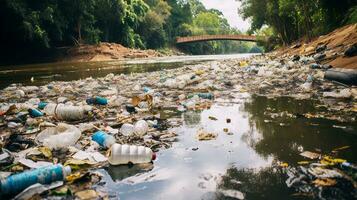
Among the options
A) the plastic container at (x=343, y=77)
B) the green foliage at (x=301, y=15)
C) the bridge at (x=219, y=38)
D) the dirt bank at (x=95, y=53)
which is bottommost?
the dirt bank at (x=95, y=53)

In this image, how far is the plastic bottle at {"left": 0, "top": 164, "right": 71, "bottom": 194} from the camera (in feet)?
5.42

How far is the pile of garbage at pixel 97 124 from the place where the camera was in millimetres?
1867

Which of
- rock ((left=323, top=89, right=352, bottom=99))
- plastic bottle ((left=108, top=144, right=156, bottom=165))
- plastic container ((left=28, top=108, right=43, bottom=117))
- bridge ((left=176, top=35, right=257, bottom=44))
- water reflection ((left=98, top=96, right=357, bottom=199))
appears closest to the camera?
water reflection ((left=98, top=96, right=357, bottom=199))

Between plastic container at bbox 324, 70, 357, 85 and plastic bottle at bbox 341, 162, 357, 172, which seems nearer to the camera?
plastic bottle at bbox 341, 162, 357, 172

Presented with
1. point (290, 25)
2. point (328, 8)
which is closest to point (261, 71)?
point (328, 8)

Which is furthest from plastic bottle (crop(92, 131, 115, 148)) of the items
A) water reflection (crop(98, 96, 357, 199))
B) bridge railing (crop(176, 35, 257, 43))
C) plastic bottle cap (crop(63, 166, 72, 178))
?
bridge railing (crop(176, 35, 257, 43))

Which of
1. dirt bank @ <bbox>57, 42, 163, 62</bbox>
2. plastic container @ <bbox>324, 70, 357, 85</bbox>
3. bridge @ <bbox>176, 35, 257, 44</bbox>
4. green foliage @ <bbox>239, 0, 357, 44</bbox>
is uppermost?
green foliage @ <bbox>239, 0, 357, 44</bbox>

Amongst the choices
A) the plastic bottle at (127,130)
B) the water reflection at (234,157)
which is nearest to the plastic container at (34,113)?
the plastic bottle at (127,130)

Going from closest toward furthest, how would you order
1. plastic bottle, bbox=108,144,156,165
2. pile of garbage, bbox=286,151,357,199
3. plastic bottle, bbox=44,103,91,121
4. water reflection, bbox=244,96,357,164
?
pile of garbage, bbox=286,151,357,199
plastic bottle, bbox=108,144,156,165
water reflection, bbox=244,96,357,164
plastic bottle, bbox=44,103,91,121

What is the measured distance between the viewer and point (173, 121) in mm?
3373

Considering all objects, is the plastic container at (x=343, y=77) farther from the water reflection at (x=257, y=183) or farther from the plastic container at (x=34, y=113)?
the plastic container at (x=34, y=113)

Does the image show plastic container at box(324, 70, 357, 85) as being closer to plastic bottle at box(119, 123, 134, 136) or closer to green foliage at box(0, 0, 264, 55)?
plastic bottle at box(119, 123, 134, 136)

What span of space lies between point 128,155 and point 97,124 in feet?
3.99

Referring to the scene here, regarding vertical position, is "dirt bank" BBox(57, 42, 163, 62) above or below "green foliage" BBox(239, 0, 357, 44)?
below
